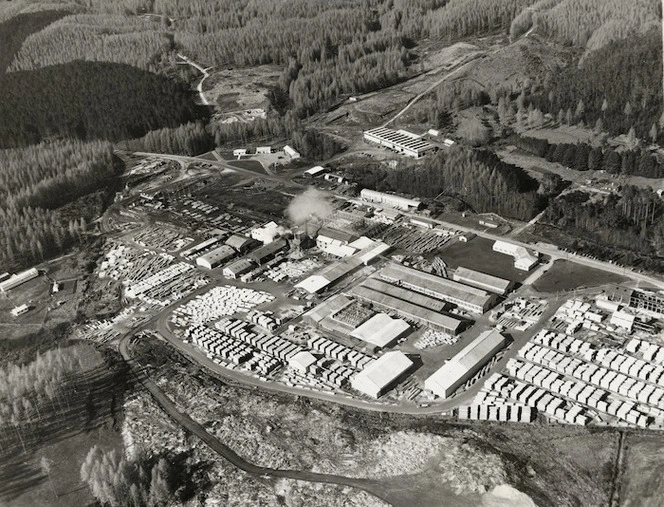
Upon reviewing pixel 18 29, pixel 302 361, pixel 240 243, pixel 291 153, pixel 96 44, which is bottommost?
pixel 302 361

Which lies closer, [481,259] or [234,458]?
[234,458]

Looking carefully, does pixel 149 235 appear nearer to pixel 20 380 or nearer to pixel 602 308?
pixel 20 380

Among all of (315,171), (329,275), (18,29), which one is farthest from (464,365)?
(18,29)

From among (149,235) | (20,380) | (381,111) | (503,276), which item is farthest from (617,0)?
(20,380)

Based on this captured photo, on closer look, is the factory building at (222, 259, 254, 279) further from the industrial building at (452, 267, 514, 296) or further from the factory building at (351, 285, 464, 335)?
the industrial building at (452, 267, 514, 296)

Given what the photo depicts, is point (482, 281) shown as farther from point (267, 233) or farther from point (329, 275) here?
point (267, 233)

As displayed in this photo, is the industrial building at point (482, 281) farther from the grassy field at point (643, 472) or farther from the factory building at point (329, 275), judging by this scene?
the grassy field at point (643, 472)

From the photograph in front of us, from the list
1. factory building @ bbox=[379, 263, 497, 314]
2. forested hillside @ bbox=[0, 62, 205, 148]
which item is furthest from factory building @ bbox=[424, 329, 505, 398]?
forested hillside @ bbox=[0, 62, 205, 148]
